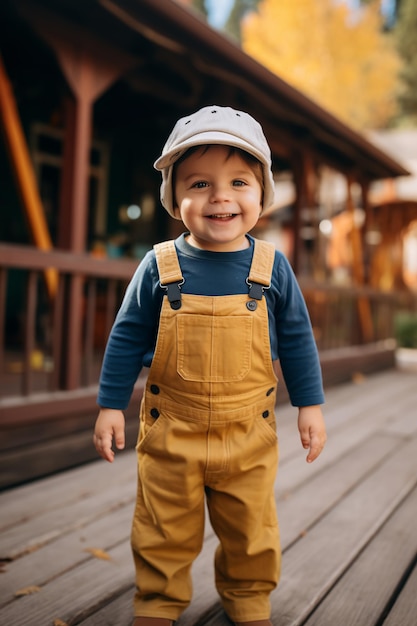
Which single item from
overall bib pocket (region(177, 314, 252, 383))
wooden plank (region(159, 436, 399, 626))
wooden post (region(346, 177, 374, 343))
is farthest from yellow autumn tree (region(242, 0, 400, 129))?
overall bib pocket (region(177, 314, 252, 383))

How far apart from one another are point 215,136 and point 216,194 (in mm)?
144

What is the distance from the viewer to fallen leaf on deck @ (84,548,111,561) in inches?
83.4

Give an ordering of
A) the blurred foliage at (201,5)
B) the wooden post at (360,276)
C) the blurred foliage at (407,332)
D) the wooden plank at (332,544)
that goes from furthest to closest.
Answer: the blurred foliage at (201,5) → the blurred foliage at (407,332) → the wooden post at (360,276) → the wooden plank at (332,544)

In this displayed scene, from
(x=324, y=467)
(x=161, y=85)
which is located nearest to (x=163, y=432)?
(x=324, y=467)

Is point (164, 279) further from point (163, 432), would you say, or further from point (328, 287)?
point (328, 287)

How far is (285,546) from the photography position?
2.26 m

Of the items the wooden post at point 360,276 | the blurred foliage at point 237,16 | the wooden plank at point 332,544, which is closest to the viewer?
the wooden plank at point 332,544

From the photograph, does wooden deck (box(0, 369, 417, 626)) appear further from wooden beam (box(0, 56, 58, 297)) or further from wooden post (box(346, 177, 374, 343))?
wooden post (box(346, 177, 374, 343))

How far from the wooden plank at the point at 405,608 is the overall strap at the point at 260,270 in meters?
1.02

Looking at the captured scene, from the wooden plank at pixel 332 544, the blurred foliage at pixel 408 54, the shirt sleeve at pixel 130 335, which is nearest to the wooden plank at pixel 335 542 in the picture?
the wooden plank at pixel 332 544

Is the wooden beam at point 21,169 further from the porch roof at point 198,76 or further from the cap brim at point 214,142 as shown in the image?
the cap brim at point 214,142

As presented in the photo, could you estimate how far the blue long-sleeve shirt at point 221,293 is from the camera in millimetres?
1615

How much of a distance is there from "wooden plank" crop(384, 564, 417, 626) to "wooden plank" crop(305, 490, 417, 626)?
0.04 feet

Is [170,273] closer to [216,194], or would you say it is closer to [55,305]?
[216,194]
